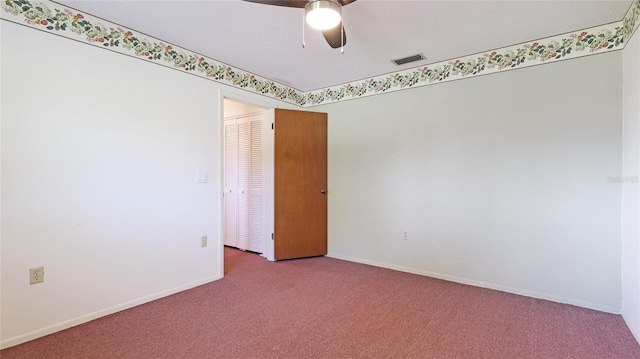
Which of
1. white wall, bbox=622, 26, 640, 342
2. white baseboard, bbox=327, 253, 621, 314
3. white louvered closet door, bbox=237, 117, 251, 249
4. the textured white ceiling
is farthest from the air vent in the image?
white baseboard, bbox=327, 253, 621, 314

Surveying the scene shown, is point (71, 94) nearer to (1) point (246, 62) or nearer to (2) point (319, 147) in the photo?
(1) point (246, 62)

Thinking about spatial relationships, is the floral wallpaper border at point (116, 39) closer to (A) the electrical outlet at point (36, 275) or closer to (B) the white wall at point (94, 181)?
(B) the white wall at point (94, 181)

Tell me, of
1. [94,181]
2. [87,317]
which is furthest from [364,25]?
[87,317]

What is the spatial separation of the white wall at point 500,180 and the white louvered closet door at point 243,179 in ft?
4.73

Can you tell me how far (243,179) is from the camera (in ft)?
14.2

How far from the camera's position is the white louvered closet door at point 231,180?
174 inches

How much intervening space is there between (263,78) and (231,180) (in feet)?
5.44

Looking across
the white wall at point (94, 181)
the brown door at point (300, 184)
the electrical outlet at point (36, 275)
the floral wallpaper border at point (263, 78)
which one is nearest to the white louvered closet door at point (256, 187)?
the brown door at point (300, 184)

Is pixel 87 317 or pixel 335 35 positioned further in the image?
pixel 87 317

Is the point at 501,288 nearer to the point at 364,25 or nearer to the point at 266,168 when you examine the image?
the point at 364,25

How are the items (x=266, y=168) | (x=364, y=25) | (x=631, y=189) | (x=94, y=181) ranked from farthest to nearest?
(x=266, y=168) < (x=364, y=25) < (x=94, y=181) < (x=631, y=189)

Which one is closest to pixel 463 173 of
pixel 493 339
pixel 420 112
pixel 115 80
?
pixel 420 112

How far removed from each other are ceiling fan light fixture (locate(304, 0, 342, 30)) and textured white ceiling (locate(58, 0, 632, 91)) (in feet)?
1.70

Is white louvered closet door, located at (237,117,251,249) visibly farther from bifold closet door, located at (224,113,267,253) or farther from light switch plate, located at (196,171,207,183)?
light switch plate, located at (196,171,207,183)
